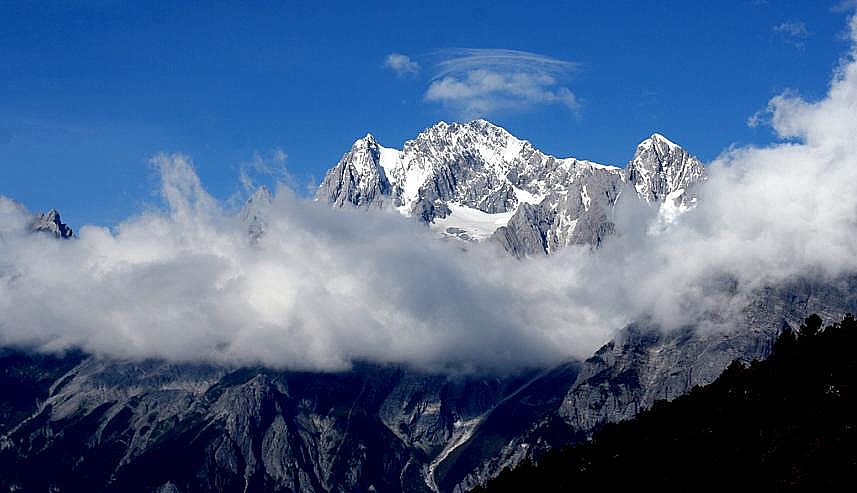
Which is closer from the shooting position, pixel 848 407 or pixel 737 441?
pixel 848 407

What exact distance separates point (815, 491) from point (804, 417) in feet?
130

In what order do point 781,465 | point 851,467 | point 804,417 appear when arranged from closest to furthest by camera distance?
point 851,467 < point 781,465 < point 804,417

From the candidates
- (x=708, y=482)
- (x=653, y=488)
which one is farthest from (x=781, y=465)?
(x=653, y=488)

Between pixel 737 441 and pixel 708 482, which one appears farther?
pixel 737 441

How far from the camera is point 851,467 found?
15050 cm

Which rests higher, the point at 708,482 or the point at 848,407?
the point at 848,407

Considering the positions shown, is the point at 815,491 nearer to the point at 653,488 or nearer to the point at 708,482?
the point at 708,482

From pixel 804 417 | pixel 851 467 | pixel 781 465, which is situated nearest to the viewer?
pixel 851 467

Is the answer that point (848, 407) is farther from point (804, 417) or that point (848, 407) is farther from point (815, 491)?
point (815, 491)

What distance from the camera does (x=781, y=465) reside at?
174 m

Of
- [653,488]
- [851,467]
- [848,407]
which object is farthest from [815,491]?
[653,488]

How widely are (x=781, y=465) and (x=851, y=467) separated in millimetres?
23643

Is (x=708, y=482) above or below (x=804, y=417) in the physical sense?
below

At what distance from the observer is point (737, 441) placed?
19900 centimetres
